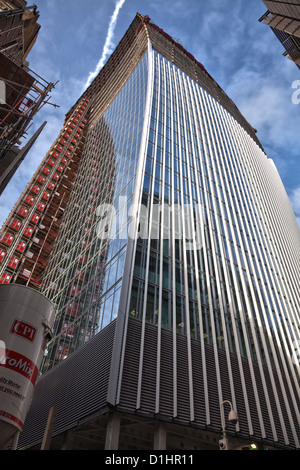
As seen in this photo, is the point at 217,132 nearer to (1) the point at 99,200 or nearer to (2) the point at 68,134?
(1) the point at 99,200

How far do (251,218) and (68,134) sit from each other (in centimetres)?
4905

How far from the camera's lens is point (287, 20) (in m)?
25.0

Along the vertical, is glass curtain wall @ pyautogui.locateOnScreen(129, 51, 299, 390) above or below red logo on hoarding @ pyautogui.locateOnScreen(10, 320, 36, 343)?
above

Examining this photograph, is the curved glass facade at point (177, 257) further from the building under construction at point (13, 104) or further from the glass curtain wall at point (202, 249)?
the building under construction at point (13, 104)

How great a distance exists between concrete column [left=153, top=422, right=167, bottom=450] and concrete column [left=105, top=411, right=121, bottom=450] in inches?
103

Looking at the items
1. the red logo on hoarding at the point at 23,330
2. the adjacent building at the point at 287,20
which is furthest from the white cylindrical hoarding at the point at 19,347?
the adjacent building at the point at 287,20

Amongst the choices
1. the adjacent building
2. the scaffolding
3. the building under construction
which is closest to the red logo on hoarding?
the building under construction

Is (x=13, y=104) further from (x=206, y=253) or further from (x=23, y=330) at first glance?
(x=206, y=253)

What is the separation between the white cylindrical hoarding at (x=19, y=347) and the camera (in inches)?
408

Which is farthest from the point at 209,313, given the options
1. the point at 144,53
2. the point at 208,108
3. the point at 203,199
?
the point at 144,53

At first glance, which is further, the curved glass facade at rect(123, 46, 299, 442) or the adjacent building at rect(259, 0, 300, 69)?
the curved glass facade at rect(123, 46, 299, 442)

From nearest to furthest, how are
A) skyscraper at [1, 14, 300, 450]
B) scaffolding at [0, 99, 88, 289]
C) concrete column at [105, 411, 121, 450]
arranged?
concrete column at [105, 411, 121, 450] < skyscraper at [1, 14, 300, 450] < scaffolding at [0, 99, 88, 289]

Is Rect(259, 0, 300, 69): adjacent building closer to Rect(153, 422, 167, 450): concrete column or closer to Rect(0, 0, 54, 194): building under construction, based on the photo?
Rect(0, 0, 54, 194): building under construction

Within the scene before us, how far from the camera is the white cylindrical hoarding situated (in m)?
10.4
